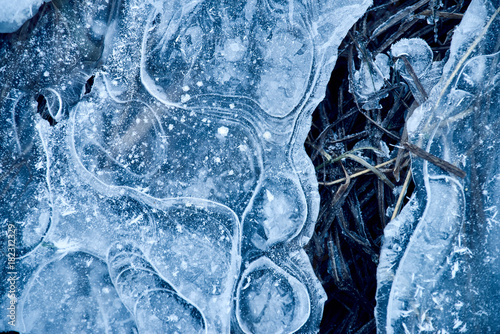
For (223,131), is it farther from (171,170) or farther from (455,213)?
Result: (455,213)

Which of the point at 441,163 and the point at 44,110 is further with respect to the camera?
the point at 44,110

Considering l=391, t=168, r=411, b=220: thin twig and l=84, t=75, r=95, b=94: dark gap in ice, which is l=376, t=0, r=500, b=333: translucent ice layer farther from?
l=84, t=75, r=95, b=94: dark gap in ice

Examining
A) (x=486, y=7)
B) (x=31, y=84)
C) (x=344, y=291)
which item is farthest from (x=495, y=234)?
(x=31, y=84)

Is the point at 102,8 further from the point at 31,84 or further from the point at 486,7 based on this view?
the point at 486,7

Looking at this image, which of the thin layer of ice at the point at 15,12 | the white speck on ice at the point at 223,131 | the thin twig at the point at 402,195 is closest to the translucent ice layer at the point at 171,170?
the white speck on ice at the point at 223,131

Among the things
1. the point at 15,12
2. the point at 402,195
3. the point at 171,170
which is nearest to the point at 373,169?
the point at 402,195
